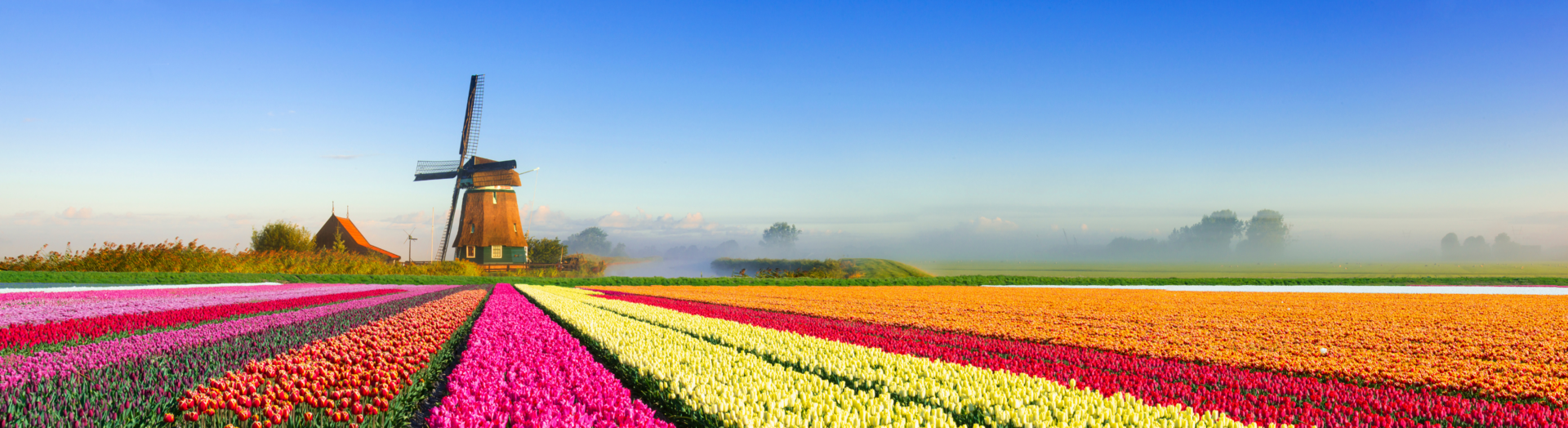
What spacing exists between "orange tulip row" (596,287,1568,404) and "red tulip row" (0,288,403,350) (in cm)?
1097

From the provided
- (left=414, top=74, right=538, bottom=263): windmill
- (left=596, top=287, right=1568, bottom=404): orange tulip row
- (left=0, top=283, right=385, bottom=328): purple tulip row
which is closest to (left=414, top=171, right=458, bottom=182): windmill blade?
(left=414, top=74, right=538, bottom=263): windmill

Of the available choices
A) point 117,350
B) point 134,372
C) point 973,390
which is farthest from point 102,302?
point 973,390

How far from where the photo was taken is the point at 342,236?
2064 inches

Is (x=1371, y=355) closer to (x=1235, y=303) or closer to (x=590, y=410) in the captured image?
(x=590, y=410)

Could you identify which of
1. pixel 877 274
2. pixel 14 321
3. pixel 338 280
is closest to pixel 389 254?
pixel 338 280

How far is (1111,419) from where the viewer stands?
3875 millimetres

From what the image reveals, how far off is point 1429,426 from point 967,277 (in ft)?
107

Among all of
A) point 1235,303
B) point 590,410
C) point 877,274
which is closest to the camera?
point 590,410

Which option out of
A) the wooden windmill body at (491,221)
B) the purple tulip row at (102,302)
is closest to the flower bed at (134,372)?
the purple tulip row at (102,302)

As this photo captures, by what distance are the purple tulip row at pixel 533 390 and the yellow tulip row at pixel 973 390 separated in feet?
6.59

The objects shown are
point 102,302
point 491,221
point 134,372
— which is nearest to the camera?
point 134,372

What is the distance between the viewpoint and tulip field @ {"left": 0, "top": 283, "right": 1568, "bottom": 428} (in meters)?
4.30

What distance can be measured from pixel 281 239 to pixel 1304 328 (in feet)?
188

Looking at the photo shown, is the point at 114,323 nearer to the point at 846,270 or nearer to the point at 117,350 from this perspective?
the point at 117,350
